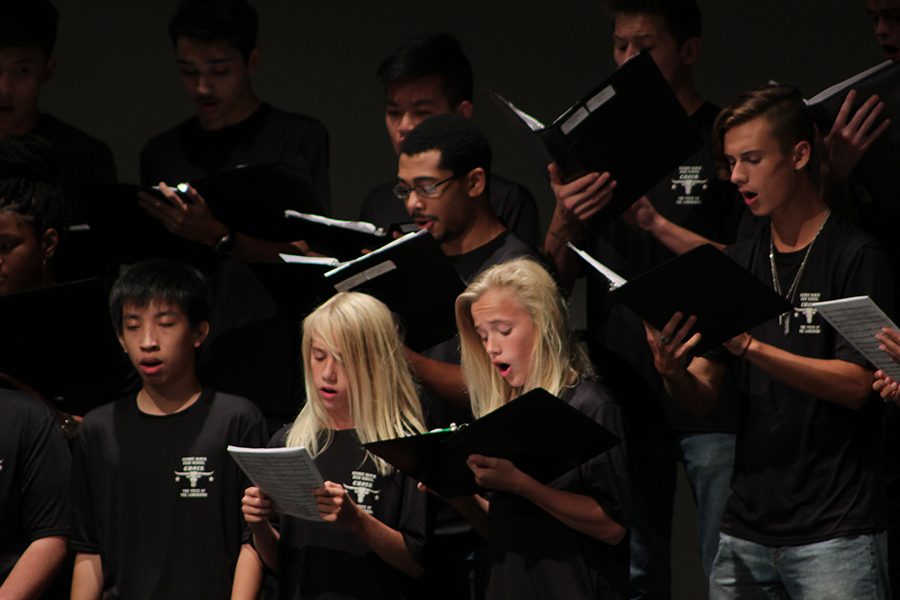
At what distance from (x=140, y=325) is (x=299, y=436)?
1.89ft

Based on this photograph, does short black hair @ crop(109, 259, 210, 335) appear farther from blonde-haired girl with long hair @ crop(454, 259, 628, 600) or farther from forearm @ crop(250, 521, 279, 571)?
blonde-haired girl with long hair @ crop(454, 259, 628, 600)

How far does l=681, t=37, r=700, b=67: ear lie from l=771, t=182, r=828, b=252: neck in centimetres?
80

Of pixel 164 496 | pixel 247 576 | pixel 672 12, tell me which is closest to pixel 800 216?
pixel 672 12

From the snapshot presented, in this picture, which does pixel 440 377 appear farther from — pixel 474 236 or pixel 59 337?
pixel 59 337

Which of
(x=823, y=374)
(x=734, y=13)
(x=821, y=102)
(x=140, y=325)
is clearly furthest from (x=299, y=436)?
(x=734, y=13)

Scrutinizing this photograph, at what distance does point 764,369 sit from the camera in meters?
3.77

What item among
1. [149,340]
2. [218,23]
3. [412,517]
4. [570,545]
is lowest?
[570,545]

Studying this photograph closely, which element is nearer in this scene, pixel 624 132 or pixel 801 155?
pixel 801 155

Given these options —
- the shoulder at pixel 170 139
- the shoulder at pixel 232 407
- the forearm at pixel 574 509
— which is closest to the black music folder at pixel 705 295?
the forearm at pixel 574 509

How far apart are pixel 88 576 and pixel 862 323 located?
6.88 ft

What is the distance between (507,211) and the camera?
184 inches

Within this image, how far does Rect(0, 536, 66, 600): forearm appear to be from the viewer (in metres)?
4.04

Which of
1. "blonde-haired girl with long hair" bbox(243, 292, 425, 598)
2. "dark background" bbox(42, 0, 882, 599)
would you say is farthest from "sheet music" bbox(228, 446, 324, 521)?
"dark background" bbox(42, 0, 882, 599)

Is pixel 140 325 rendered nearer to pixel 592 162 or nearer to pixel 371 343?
pixel 371 343
